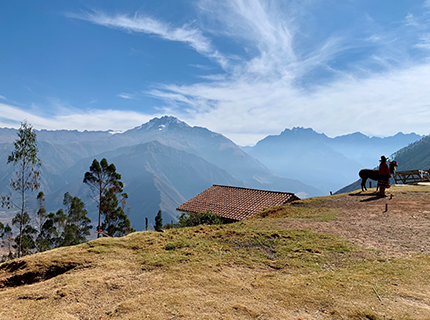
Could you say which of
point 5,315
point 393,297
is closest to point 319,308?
point 393,297

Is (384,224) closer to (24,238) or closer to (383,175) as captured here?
(383,175)

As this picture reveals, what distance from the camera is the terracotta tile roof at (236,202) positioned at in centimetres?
2809

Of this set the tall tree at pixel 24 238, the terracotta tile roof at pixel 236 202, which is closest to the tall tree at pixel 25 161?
the tall tree at pixel 24 238

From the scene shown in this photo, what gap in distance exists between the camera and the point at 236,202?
3109cm

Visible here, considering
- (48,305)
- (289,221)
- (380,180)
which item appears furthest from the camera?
(380,180)

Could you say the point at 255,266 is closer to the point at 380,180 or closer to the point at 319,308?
the point at 319,308

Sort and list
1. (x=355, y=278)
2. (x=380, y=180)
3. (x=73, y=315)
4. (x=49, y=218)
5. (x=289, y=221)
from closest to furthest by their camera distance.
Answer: (x=73, y=315), (x=355, y=278), (x=289, y=221), (x=380, y=180), (x=49, y=218)

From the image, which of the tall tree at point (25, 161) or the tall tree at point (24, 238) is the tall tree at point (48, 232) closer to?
the tall tree at point (24, 238)

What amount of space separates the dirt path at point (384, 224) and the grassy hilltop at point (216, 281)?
1.04 meters

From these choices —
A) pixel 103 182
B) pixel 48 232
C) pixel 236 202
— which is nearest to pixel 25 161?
pixel 103 182

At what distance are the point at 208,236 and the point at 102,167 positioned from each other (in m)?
37.9

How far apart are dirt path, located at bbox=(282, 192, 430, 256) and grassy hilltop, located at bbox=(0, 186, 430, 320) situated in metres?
1.04

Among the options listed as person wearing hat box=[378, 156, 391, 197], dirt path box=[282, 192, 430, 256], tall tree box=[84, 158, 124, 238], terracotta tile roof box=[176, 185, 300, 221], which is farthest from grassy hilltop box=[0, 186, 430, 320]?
tall tree box=[84, 158, 124, 238]

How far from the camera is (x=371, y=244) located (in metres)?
9.20
